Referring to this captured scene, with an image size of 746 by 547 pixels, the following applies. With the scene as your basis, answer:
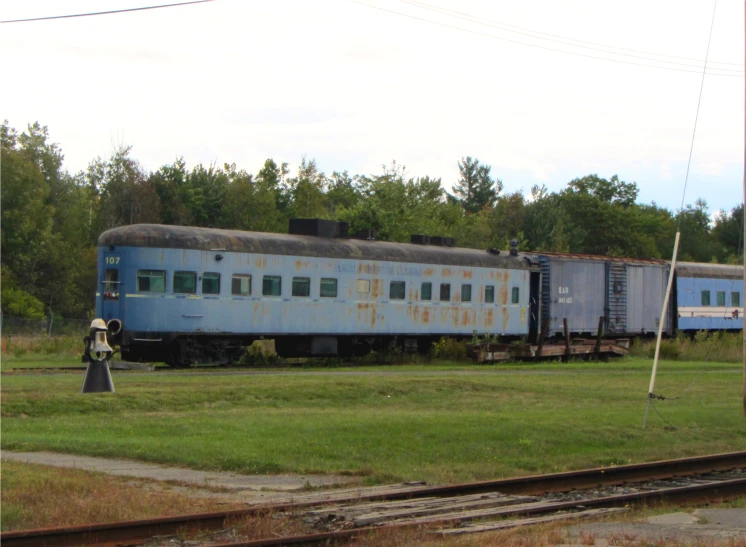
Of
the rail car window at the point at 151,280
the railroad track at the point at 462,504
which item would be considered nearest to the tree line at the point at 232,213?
the rail car window at the point at 151,280

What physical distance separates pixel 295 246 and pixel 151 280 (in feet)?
15.1

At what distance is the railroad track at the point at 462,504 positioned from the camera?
27.8ft

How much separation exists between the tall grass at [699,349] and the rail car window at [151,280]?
18491 mm

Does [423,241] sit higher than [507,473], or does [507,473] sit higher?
[423,241]

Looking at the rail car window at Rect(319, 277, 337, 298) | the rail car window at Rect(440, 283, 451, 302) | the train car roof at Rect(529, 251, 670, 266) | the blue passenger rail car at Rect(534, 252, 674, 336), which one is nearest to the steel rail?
the rail car window at Rect(319, 277, 337, 298)

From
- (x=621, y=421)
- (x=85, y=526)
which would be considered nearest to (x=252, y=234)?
(x=621, y=421)

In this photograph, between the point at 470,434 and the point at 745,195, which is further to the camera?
the point at 745,195

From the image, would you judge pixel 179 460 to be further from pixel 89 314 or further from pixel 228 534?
pixel 89 314

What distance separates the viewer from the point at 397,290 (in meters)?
31.2

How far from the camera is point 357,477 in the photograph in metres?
12.2

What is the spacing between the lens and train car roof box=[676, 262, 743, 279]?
4006cm

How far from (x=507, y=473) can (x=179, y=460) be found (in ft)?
14.3

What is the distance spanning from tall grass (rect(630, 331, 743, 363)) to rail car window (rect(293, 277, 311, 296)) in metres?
14.1

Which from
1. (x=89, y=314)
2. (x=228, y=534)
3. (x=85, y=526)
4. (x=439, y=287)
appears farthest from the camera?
(x=89, y=314)
